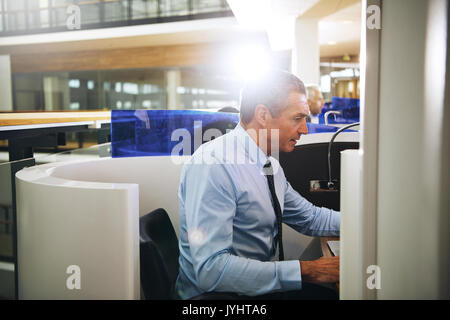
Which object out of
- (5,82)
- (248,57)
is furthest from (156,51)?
(5,82)

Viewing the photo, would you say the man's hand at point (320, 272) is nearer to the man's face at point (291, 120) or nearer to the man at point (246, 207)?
the man at point (246, 207)

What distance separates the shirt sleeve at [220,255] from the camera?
3.95ft

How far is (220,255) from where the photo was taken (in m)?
1.20

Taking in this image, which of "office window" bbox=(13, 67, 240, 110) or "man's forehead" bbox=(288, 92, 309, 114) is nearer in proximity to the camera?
"man's forehead" bbox=(288, 92, 309, 114)

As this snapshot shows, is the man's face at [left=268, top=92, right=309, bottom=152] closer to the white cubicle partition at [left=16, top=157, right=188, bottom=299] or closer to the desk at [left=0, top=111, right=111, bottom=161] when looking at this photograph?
the white cubicle partition at [left=16, top=157, right=188, bottom=299]

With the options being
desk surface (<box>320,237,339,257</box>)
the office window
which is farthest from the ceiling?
desk surface (<box>320,237,339,257</box>)

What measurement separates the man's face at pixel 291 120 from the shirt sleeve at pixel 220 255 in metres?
0.34

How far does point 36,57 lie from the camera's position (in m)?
Result: 13.0

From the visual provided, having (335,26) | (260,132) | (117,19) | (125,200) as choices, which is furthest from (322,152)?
(117,19)

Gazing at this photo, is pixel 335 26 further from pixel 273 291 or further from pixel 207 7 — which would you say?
pixel 273 291

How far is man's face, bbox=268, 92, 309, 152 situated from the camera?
148cm

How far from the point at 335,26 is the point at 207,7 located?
299cm

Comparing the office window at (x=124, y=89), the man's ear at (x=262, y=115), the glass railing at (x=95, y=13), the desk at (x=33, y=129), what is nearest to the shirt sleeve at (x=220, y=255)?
the man's ear at (x=262, y=115)

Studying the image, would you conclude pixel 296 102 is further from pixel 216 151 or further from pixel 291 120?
pixel 216 151
